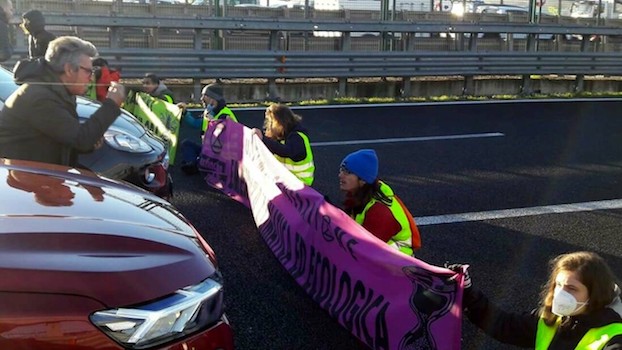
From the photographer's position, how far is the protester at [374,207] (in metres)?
4.46

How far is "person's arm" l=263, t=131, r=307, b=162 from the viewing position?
6371 mm

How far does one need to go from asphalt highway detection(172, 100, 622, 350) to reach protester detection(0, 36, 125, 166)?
1.44 meters

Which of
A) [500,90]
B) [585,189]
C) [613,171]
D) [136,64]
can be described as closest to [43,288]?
[585,189]

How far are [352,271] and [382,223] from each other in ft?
1.43

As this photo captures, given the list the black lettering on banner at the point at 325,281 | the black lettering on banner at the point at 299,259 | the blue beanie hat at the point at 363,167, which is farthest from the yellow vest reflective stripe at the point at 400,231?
the black lettering on banner at the point at 299,259

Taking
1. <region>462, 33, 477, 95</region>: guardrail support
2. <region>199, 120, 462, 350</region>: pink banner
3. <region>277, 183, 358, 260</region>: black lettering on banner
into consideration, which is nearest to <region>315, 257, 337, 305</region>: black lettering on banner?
<region>199, 120, 462, 350</region>: pink banner

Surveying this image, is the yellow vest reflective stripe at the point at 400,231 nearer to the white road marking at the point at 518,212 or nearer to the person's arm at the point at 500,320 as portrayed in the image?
the person's arm at the point at 500,320

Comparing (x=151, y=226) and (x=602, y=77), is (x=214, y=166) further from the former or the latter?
(x=602, y=77)

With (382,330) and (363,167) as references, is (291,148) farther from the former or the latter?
(382,330)

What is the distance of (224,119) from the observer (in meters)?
7.77

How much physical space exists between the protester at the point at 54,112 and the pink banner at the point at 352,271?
155 centimetres

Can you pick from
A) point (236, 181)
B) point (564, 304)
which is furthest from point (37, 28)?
point (564, 304)

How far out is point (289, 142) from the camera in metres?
Result: 6.43

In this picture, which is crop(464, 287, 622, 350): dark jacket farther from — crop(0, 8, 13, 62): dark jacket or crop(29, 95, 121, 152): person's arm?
crop(0, 8, 13, 62): dark jacket
